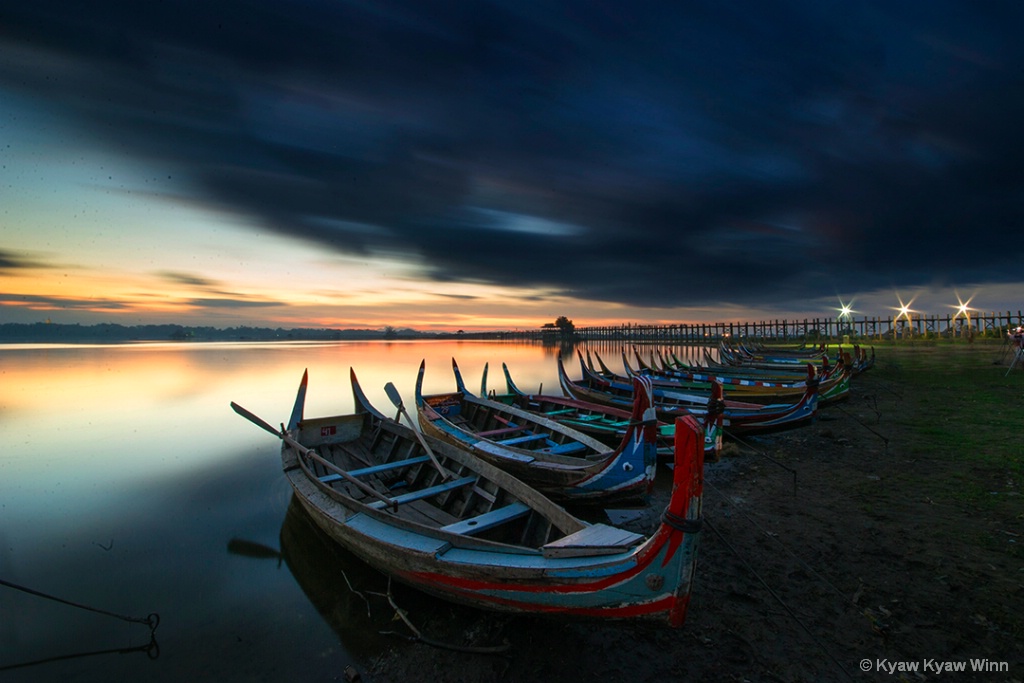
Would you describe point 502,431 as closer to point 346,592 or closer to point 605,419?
point 605,419

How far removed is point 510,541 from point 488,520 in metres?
0.55

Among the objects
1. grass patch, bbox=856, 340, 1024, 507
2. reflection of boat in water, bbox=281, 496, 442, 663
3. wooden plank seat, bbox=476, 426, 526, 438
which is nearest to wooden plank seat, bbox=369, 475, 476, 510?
reflection of boat in water, bbox=281, 496, 442, 663

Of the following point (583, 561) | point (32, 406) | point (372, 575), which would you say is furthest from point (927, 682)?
point (32, 406)

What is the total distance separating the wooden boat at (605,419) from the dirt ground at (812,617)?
1823 millimetres

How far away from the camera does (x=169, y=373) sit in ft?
125

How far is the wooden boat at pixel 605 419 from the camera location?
8125 millimetres

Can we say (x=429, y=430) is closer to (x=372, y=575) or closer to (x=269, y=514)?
(x=269, y=514)

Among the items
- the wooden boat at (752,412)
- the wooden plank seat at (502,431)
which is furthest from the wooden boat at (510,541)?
the wooden boat at (752,412)

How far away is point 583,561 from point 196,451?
15.1m

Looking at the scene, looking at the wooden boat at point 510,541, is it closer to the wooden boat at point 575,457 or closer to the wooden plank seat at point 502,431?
the wooden boat at point 575,457

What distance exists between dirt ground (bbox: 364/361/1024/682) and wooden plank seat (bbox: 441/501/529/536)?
97 centimetres

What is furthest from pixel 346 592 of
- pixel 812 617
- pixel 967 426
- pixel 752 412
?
pixel 967 426

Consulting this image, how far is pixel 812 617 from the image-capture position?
13.6ft

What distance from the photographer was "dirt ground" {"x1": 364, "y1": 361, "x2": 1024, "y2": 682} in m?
3.61
